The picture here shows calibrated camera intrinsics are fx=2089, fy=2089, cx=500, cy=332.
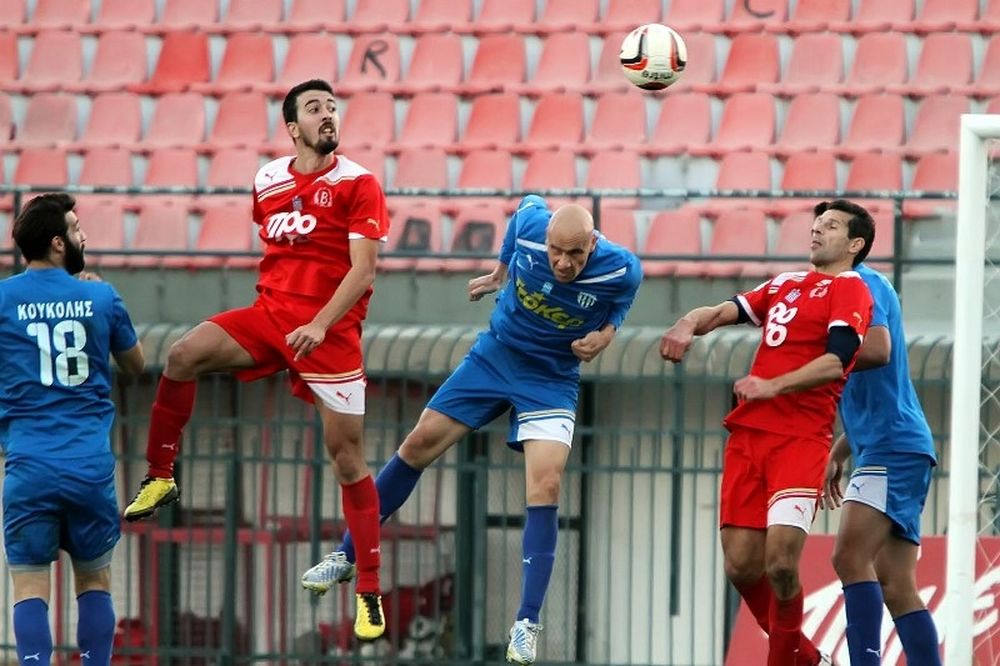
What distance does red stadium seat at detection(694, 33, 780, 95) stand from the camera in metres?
12.9

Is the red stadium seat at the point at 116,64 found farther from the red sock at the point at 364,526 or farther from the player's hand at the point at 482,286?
the red sock at the point at 364,526

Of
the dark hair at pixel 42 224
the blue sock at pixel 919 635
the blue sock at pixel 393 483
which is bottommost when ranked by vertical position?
the blue sock at pixel 919 635

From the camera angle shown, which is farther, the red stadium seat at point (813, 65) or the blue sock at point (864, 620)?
the red stadium seat at point (813, 65)

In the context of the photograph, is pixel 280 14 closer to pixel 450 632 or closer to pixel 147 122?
pixel 147 122

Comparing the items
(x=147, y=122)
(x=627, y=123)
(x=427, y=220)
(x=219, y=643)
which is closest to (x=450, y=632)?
(x=219, y=643)

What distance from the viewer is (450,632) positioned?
1155 centimetres

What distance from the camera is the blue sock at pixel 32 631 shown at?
8.50 metres

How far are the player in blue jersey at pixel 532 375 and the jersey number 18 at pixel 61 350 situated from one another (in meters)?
1.35

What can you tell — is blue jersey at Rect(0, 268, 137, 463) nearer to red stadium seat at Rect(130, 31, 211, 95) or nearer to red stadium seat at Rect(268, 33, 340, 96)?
red stadium seat at Rect(268, 33, 340, 96)

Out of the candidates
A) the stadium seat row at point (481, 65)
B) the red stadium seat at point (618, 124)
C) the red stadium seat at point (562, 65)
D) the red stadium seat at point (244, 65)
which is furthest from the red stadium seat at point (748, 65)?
the red stadium seat at point (244, 65)

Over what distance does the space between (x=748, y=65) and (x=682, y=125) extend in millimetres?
621

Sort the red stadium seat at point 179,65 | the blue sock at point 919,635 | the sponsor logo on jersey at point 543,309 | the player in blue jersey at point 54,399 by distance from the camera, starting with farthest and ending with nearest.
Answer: the red stadium seat at point 179,65, the blue sock at point 919,635, the sponsor logo on jersey at point 543,309, the player in blue jersey at point 54,399

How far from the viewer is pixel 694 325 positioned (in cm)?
848

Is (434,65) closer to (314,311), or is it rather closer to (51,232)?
(314,311)
